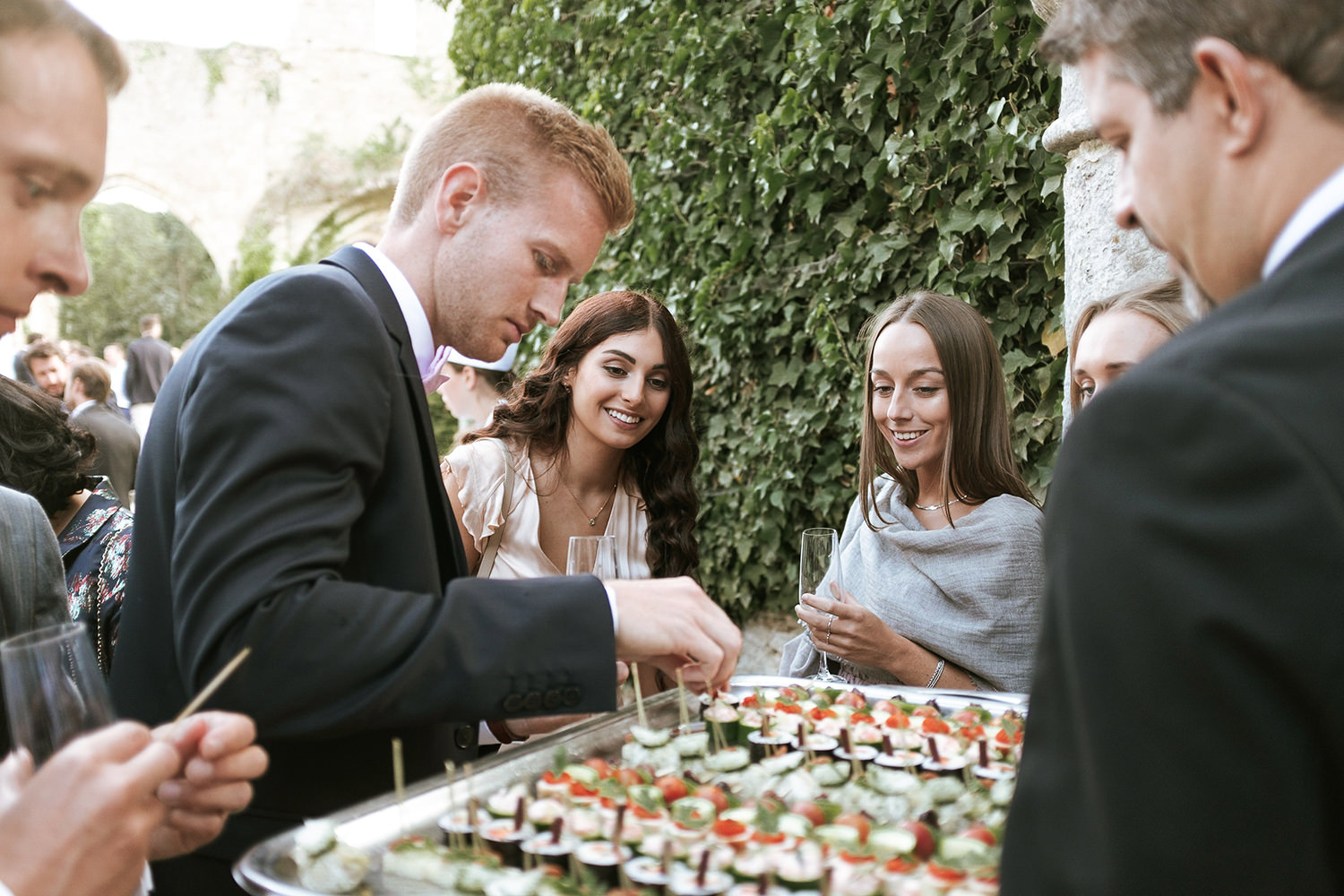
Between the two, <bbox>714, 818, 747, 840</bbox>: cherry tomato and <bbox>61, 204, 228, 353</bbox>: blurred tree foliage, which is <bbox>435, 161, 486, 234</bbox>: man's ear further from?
<bbox>61, 204, 228, 353</bbox>: blurred tree foliage

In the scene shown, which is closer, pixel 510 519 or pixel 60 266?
pixel 60 266

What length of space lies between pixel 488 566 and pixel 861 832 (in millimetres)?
2160

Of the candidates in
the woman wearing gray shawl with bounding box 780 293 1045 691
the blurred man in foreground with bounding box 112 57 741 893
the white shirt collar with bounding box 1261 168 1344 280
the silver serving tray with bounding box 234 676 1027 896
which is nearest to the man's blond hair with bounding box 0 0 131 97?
the blurred man in foreground with bounding box 112 57 741 893

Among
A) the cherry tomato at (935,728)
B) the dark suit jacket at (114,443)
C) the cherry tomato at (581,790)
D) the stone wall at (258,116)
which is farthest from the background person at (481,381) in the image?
the stone wall at (258,116)

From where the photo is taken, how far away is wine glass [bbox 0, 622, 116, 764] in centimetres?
102

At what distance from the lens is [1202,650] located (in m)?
0.82

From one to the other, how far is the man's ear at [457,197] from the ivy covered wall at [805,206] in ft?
7.39

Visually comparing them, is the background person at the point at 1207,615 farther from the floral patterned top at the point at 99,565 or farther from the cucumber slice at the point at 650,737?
the floral patterned top at the point at 99,565

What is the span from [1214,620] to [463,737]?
1.38 metres

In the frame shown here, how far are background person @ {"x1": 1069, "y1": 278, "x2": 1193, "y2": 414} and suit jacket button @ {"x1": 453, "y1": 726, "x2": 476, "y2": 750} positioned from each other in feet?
5.36

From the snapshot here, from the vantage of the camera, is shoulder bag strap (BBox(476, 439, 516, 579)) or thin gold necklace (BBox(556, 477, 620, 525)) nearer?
shoulder bag strap (BBox(476, 439, 516, 579))

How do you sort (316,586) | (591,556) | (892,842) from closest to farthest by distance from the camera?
(892,842) < (316,586) < (591,556)

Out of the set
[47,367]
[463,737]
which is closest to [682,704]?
[463,737]

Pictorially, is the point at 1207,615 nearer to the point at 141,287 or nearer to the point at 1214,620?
the point at 1214,620
